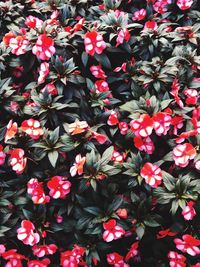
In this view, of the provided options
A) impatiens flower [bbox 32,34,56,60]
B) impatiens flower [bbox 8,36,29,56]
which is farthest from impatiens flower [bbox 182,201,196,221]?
impatiens flower [bbox 8,36,29,56]

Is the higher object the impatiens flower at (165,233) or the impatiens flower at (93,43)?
the impatiens flower at (93,43)

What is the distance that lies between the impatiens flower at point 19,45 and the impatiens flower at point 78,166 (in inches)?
26.0

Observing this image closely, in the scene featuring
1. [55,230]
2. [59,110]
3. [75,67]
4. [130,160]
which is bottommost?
[55,230]

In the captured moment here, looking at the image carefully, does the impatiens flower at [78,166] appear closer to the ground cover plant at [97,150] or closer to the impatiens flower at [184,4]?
the ground cover plant at [97,150]

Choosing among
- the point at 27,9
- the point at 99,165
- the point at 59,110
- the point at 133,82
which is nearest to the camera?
the point at 99,165

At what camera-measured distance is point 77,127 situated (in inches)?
79.1

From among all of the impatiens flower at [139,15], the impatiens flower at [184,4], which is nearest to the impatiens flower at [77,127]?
the impatiens flower at [139,15]

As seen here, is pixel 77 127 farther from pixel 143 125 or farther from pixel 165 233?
pixel 165 233

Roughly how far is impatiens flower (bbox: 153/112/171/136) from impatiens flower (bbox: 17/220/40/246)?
734mm

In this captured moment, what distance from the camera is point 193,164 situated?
204cm

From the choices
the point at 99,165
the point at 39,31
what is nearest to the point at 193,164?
the point at 99,165

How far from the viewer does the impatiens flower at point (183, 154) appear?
200cm

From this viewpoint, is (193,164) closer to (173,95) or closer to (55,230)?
(173,95)

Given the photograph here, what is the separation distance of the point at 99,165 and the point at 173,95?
543 mm
